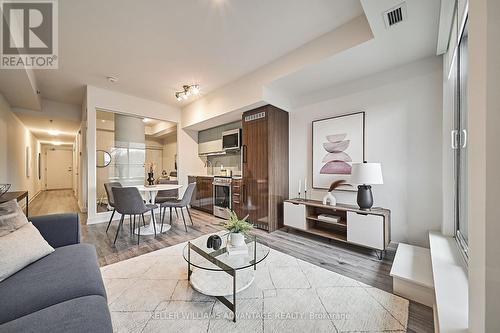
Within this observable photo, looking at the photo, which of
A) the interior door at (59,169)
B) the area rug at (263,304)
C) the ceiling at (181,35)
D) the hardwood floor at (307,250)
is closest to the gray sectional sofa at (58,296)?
the area rug at (263,304)

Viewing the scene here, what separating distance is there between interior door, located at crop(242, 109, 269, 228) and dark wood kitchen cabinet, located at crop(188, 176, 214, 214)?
1.18m

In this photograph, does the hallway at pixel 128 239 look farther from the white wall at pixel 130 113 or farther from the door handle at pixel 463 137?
the door handle at pixel 463 137

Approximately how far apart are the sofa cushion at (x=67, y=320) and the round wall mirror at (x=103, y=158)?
420cm

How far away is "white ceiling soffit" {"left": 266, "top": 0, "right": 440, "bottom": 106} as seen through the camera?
72.0 inches

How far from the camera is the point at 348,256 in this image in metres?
2.49

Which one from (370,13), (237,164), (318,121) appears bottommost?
(237,164)

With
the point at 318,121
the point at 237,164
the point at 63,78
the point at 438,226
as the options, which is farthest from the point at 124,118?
the point at 438,226

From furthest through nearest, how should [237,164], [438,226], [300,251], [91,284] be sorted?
1. [237,164]
2. [300,251]
3. [438,226]
4. [91,284]

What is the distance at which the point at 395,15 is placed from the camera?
6.16ft

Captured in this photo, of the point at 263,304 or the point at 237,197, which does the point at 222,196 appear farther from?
the point at 263,304

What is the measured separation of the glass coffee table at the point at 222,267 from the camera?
5.06 ft

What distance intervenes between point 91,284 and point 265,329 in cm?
117

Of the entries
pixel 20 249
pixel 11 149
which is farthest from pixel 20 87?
pixel 20 249

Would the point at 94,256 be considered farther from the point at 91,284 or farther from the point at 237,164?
the point at 237,164
